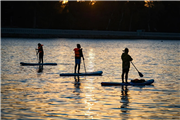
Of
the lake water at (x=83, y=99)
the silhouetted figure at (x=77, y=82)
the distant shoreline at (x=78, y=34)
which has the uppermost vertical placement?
the distant shoreline at (x=78, y=34)

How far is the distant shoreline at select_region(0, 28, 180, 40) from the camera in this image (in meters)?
108

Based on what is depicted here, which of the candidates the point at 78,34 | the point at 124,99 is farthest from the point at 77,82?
the point at 78,34

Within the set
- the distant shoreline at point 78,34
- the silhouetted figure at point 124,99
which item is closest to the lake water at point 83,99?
the silhouetted figure at point 124,99

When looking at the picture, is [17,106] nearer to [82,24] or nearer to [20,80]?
[20,80]

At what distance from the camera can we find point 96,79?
24.7 metres

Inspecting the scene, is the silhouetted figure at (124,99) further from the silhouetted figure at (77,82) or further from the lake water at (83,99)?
the silhouetted figure at (77,82)

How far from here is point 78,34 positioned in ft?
→ 373

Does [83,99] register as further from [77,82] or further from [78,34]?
[78,34]

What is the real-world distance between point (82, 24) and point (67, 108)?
11213 cm

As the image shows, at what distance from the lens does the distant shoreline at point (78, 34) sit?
355ft

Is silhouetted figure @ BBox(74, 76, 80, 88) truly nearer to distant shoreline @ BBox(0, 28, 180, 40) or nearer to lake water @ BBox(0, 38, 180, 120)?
lake water @ BBox(0, 38, 180, 120)

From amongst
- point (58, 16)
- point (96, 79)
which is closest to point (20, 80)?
point (96, 79)

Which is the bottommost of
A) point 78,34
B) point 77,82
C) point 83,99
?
point 83,99

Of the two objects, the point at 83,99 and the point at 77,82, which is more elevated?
the point at 77,82
